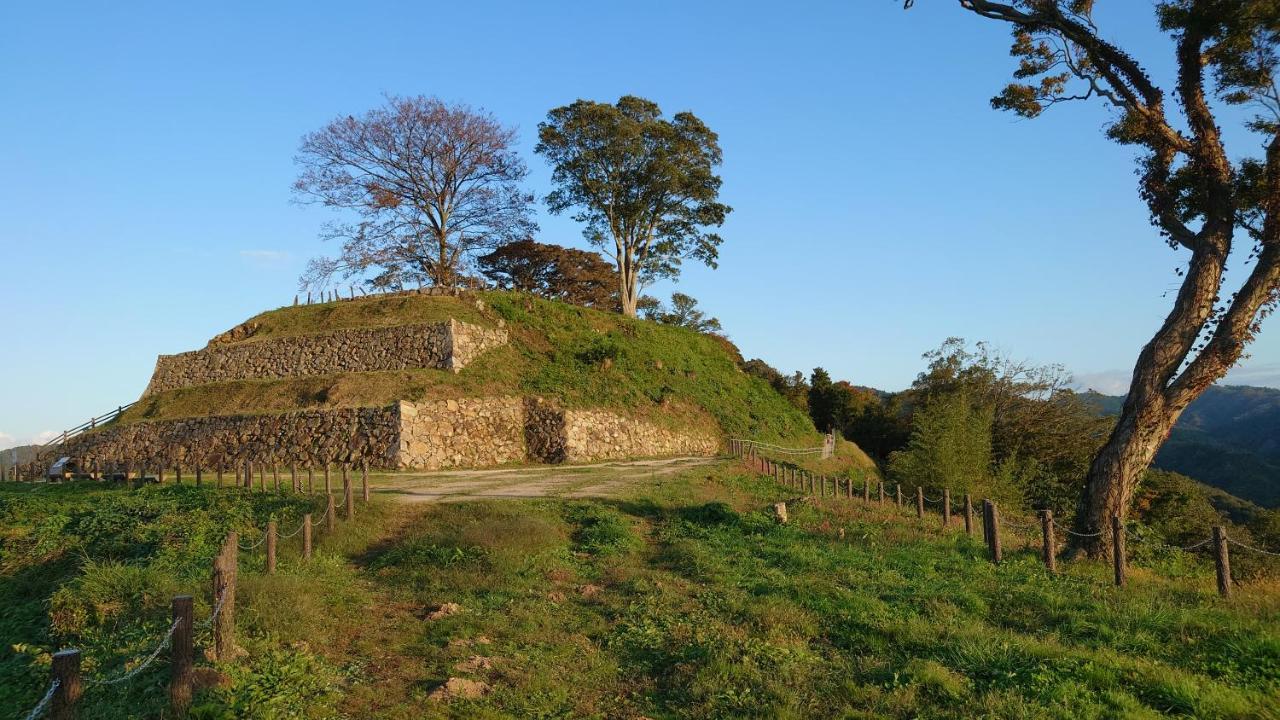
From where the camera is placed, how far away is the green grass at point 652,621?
7.44 m

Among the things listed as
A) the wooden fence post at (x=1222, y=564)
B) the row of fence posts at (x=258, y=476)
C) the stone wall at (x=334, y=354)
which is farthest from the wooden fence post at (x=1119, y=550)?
the stone wall at (x=334, y=354)

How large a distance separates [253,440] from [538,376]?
12359 mm

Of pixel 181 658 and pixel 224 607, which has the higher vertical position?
pixel 224 607

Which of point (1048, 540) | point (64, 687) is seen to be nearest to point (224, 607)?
point (64, 687)

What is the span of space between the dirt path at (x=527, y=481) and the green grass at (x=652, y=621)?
3.20 meters

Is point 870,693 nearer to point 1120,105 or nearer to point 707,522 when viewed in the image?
point 707,522

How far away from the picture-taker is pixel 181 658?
709 cm

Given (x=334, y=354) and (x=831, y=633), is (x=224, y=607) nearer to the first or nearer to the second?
(x=831, y=633)

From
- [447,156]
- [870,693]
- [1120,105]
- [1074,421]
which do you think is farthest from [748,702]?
[447,156]

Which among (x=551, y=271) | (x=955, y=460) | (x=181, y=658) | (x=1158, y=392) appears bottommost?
(x=955, y=460)

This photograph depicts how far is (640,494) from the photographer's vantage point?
66.1 feet

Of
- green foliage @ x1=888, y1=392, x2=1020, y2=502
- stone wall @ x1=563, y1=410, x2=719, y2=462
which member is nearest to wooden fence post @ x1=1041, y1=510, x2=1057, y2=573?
green foliage @ x1=888, y1=392, x2=1020, y2=502

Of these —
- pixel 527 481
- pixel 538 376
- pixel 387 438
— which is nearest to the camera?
pixel 527 481

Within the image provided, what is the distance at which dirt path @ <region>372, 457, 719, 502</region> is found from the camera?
66.3 ft
